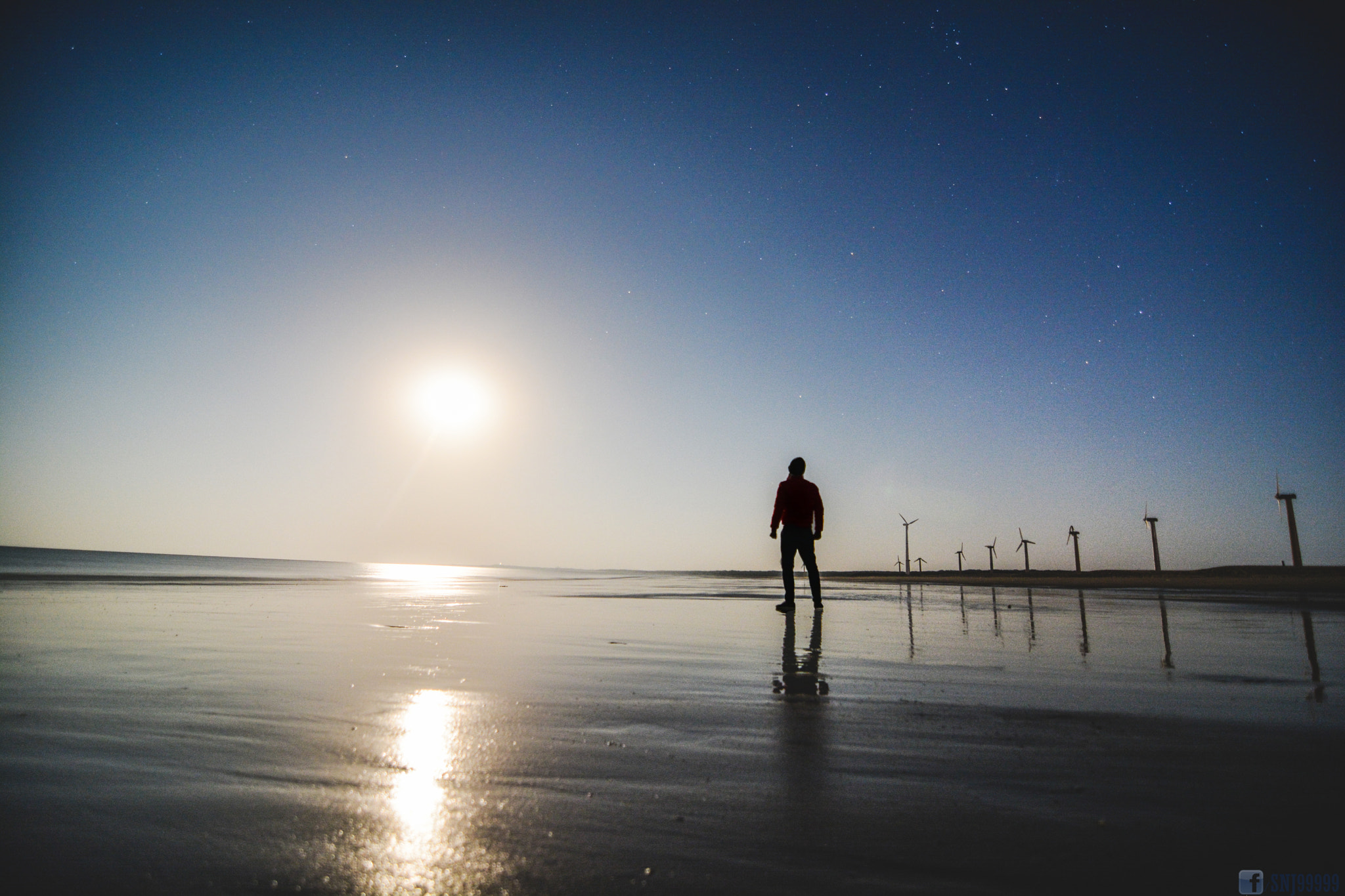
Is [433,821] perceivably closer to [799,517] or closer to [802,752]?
[802,752]

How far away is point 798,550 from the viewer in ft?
31.0

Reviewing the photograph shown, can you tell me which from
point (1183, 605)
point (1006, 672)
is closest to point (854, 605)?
point (1183, 605)

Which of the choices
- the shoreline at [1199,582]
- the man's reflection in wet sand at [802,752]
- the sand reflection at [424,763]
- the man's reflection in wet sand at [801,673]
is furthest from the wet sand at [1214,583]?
the sand reflection at [424,763]

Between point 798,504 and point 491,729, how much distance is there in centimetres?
754

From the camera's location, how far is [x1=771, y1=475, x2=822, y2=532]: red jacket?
371 inches

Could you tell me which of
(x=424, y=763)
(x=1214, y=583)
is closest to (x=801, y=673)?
(x=424, y=763)

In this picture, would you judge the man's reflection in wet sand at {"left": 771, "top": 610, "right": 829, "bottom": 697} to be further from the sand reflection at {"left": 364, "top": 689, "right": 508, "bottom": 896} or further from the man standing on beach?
the man standing on beach

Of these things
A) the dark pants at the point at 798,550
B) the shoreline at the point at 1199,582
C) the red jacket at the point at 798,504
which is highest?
the red jacket at the point at 798,504

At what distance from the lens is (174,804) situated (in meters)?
1.58

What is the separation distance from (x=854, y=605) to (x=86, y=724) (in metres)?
9.89

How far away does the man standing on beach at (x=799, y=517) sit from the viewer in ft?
30.3

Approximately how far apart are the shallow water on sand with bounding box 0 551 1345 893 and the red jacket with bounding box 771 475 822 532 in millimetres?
3325

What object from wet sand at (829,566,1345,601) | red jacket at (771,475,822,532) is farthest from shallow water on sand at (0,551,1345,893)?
wet sand at (829,566,1345,601)

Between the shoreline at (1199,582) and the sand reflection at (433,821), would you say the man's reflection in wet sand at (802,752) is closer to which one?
the sand reflection at (433,821)
